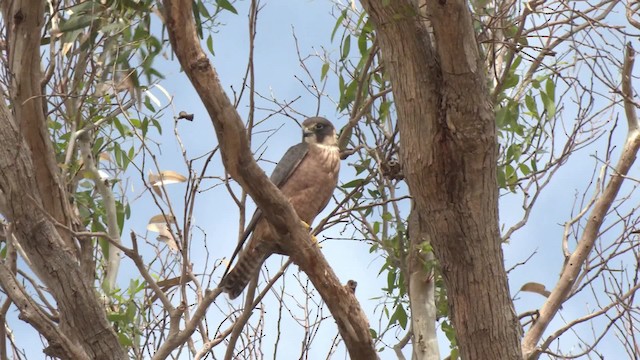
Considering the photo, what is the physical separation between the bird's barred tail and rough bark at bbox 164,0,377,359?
0.82m

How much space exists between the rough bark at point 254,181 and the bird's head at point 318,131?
156 centimetres

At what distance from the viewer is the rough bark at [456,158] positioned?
10.4ft

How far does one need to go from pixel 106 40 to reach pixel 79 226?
879 mm

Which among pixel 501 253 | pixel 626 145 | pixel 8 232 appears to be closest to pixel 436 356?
pixel 501 253

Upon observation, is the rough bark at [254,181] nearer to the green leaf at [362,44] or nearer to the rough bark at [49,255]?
the rough bark at [49,255]

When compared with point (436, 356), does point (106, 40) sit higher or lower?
higher

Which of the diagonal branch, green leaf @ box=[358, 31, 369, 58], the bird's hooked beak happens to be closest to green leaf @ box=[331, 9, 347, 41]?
green leaf @ box=[358, 31, 369, 58]

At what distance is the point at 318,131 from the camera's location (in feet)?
16.5

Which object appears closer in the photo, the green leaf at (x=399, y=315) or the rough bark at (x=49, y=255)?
the rough bark at (x=49, y=255)

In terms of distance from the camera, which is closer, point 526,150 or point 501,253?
point 501,253

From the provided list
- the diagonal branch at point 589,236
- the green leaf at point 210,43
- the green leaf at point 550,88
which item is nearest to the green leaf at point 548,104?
the green leaf at point 550,88

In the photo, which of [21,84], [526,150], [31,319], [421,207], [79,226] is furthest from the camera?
[526,150]

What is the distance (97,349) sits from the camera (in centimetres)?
339

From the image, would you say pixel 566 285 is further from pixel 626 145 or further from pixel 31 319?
pixel 31 319
